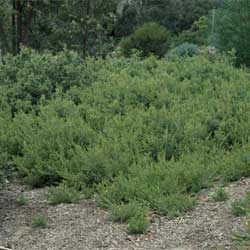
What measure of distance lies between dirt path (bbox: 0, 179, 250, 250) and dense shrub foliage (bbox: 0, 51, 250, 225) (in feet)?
0.47

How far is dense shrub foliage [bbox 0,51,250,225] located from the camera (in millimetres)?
5926

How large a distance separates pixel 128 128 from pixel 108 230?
2.00 m

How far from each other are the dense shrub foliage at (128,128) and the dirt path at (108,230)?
0.14 metres

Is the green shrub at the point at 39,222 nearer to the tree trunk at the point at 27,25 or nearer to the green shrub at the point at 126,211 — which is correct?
the green shrub at the point at 126,211

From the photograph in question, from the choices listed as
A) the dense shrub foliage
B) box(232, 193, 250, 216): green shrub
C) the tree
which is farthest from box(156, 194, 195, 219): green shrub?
the tree

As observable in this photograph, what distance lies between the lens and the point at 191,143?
6664 millimetres

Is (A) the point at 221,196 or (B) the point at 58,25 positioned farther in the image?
(B) the point at 58,25

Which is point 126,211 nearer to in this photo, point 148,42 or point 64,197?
point 64,197

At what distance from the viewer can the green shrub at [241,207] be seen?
512 centimetres

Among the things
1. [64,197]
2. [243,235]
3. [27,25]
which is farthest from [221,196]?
[27,25]

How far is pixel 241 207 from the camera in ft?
16.9

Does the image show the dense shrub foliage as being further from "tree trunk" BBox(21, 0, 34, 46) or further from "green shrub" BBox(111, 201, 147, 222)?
"tree trunk" BBox(21, 0, 34, 46)

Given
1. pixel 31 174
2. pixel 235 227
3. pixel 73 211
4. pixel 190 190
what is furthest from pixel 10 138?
pixel 235 227

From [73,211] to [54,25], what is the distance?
13.5m
